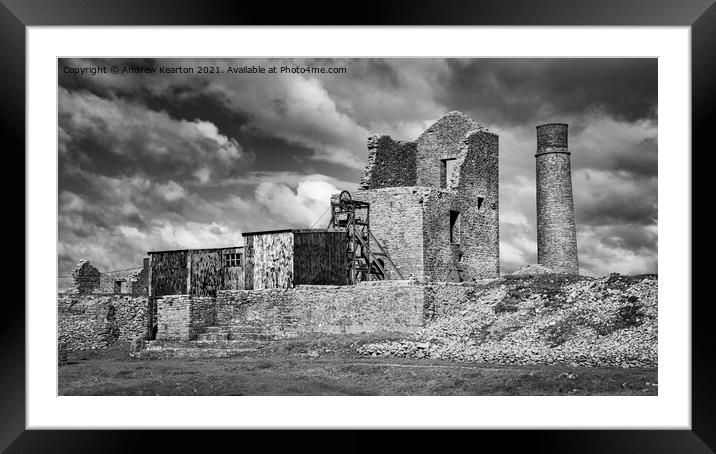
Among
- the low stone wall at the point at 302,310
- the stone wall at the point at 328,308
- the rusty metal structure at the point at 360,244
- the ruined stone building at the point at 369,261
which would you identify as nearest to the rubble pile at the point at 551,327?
the stone wall at the point at 328,308

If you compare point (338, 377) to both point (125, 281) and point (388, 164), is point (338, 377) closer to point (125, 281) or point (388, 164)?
point (388, 164)

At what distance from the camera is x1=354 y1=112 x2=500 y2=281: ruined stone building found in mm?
31750

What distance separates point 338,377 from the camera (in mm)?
20484

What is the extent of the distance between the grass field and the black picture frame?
246cm

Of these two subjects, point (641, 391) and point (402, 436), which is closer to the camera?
point (402, 436)

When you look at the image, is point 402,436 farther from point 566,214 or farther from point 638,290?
point 566,214

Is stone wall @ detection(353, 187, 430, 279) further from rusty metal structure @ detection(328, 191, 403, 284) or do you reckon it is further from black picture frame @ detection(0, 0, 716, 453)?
black picture frame @ detection(0, 0, 716, 453)
